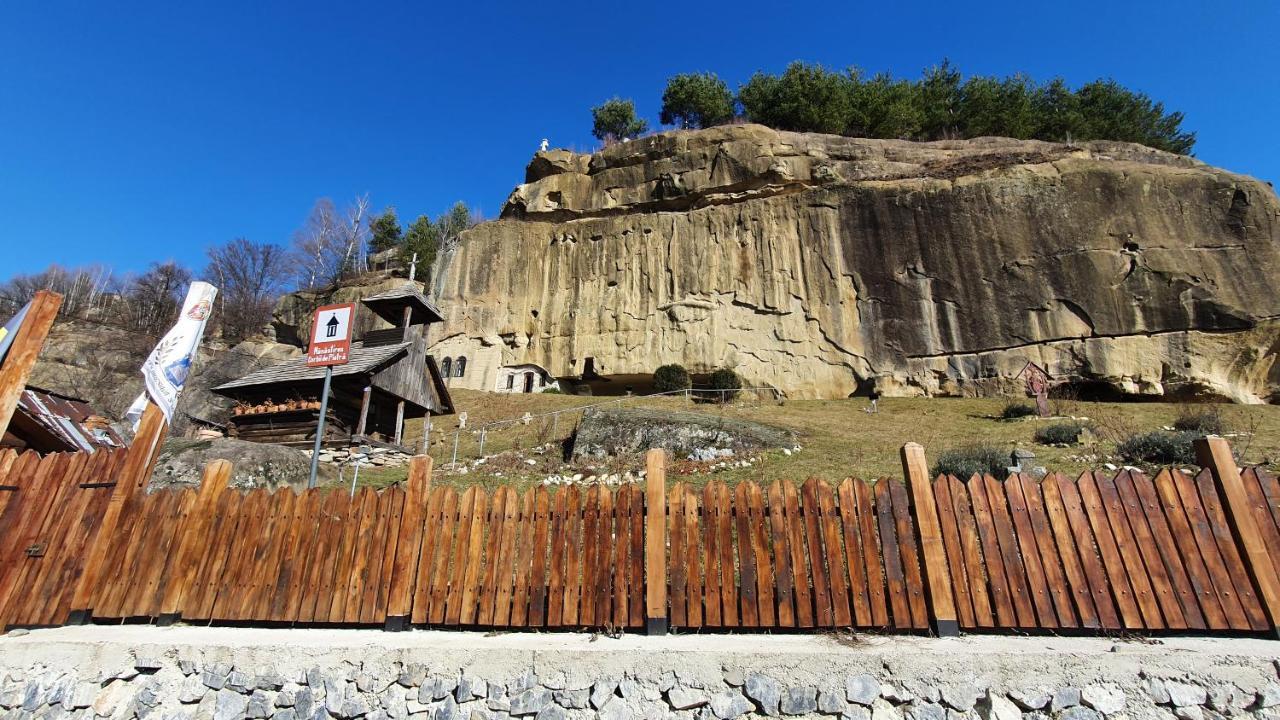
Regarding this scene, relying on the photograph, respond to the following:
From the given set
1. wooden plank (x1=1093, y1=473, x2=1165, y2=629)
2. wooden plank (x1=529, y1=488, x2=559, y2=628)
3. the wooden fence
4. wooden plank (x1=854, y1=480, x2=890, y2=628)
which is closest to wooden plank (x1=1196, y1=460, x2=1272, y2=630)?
the wooden fence

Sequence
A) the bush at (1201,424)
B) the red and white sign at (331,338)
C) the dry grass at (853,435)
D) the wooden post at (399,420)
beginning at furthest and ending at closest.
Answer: the wooden post at (399,420) → the bush at (1201,424) → the dry grass at (853,435) → the red and white sign at (331,338)

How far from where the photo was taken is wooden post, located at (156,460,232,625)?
514cm

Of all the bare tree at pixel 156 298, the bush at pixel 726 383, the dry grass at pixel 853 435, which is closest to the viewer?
the dry grass at pixel 853 435

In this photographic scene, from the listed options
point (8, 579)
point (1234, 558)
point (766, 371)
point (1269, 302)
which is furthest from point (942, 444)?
point (1269, 302)

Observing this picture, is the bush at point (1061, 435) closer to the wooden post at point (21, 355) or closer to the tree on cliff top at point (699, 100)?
the wooden post at point (21, 355)

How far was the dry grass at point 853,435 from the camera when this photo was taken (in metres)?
12.0

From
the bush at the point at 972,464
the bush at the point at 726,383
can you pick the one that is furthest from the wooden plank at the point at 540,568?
the bush at the point at 726,383

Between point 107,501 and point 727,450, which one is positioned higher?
point 727,450

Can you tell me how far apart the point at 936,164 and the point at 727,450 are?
2452 centimetres

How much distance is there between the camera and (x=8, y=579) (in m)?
5.27

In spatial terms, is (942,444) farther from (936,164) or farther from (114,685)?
(936,164)

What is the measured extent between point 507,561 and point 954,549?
3550 millimetres

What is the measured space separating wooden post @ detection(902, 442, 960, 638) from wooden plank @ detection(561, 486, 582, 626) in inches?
103

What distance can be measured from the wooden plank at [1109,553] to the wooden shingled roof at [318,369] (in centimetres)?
1752
